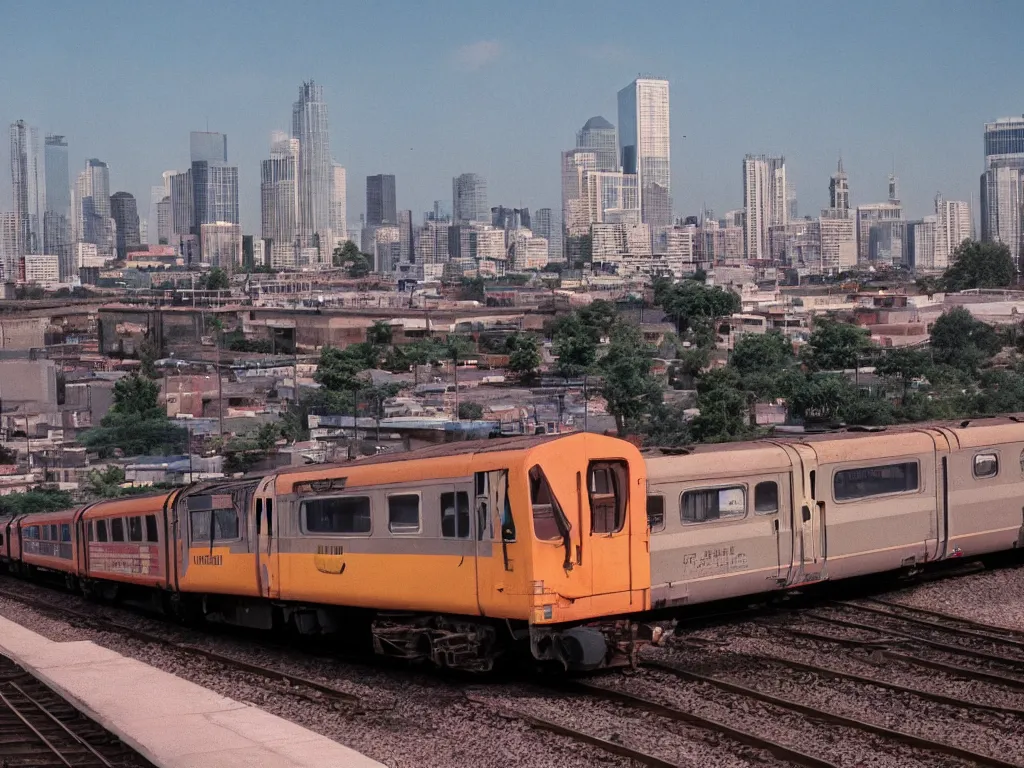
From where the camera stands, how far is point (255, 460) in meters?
44.2

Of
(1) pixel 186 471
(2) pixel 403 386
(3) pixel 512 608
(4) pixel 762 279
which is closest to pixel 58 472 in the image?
(1) pixel 186 471

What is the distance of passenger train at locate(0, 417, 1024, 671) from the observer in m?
8.82

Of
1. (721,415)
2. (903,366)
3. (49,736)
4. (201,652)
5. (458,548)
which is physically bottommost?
(201,652)

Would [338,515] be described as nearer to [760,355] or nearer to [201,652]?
[201,652]

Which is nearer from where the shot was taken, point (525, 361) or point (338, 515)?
point (338, 515)

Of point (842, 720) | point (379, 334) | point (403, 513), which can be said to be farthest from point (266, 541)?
point (379, 334)

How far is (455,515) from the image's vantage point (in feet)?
30.2

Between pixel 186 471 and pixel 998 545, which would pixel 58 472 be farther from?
pixel 998 545

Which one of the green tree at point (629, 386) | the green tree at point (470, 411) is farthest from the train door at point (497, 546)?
the green tree at point (470, 411)

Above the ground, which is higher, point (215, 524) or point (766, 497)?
Answer: point (766, 497)

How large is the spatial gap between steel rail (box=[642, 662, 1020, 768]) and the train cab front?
0.45 metres

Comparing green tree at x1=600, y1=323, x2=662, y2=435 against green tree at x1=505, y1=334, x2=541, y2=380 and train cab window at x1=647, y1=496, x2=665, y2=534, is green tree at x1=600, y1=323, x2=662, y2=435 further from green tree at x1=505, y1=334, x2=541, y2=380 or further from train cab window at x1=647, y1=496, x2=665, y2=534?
train cab window at x1=647, y1=496, x2=665, y2=534

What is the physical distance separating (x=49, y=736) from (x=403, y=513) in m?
2.62

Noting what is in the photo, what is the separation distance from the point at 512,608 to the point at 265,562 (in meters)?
3.37
